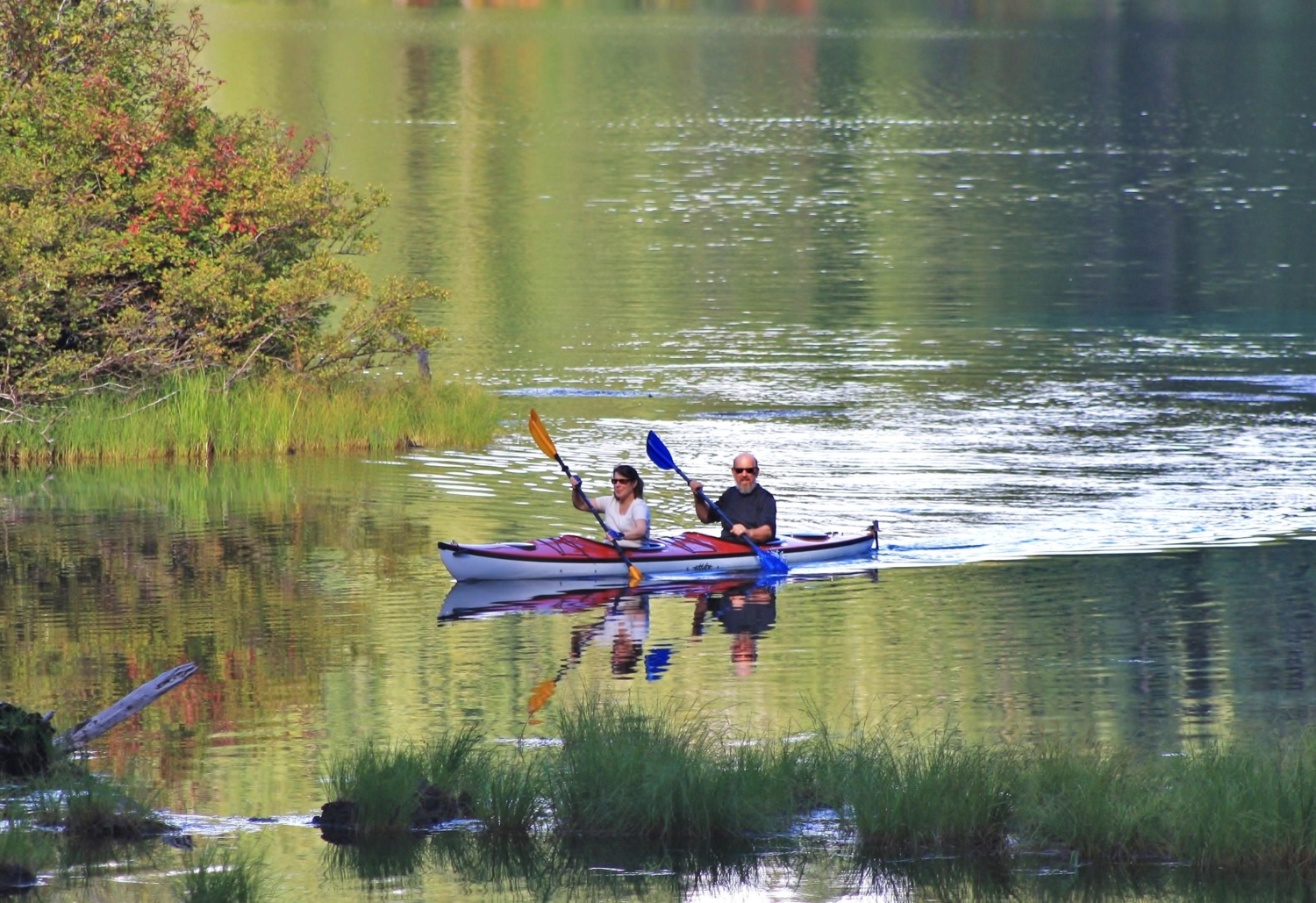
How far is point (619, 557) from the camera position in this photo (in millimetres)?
21422

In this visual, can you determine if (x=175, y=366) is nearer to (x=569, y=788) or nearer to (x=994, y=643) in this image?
(x=994, y=643)

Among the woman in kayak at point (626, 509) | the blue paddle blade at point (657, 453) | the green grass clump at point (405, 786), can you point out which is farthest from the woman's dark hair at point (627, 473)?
the green grass clump at point (405, 786)

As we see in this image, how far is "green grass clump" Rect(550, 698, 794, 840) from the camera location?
40.8ft

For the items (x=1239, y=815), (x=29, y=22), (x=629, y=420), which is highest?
(x=29, y=22)

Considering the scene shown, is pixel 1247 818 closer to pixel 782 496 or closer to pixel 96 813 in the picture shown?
pixel 96 813

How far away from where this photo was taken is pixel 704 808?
40.7ft

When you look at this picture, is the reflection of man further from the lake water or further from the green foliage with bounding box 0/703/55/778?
the green foliage with bounding box 0/703/55/778

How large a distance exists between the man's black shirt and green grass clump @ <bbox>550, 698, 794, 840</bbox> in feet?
30.3

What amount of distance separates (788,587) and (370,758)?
9.28 m

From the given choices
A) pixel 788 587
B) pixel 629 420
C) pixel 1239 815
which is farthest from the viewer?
pixel 629 420

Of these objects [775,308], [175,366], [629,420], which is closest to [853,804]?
[175,366]

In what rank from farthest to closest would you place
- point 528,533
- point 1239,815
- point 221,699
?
point 528,533 < point 221,699 < point 1239,815

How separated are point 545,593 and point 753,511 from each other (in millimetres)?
2389

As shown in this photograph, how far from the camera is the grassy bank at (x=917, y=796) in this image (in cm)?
1189
